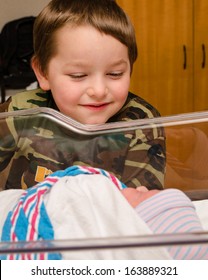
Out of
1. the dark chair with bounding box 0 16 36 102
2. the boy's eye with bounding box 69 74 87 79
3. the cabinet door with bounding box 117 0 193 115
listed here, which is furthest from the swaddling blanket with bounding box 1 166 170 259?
the dark chair with bounding box 0 16 36 102

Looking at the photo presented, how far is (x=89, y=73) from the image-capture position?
0.88 m

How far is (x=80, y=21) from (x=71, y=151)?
0.26 metres

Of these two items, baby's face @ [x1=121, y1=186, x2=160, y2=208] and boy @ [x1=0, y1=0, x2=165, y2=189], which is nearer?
baby's face @ [x1=121, y1=186, x2=160, y2=208]

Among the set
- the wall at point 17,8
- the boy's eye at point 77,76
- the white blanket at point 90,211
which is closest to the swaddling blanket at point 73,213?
the white blanket at point 90,211

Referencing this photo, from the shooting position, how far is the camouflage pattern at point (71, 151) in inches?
33.0

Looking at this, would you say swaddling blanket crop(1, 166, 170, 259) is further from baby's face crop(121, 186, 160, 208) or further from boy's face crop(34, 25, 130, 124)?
boy's face crop(34, 25, 130, 124)

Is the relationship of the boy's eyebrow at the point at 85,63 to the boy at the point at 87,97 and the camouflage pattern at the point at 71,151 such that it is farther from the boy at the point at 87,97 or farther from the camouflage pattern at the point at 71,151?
the camouflage pattern at the point at 71,151

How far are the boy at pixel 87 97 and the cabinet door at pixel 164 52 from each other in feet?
3.49

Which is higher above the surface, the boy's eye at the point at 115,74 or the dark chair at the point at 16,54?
the boy's eye at the point at 115,74

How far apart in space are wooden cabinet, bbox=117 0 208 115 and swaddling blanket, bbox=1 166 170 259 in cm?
140

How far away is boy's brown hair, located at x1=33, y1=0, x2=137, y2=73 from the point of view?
896 mm

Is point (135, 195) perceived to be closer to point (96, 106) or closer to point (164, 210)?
point (164, 210)

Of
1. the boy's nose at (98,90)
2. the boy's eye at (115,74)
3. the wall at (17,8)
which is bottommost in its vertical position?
the boy's nose at (98,90)
